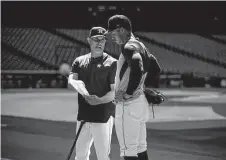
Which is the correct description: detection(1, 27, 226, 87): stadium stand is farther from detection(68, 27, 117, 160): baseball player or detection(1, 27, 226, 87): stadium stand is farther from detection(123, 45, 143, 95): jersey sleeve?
detection(123, 45, 143, 95): jersey sleeve

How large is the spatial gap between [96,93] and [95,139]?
0.50 metres

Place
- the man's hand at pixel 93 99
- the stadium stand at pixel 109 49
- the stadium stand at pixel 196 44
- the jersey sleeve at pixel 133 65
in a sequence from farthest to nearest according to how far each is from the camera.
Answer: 1. the stadium stand at pixel 196 44
2. the stadium stand at pixel 109 49
3. the man's hand at pixel 93 99
4. the jersey sleeve at pixel 133 65

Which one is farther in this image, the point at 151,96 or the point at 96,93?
the point at 96,93

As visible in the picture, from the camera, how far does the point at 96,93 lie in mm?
4832

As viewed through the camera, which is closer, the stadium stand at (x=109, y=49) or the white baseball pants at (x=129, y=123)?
the white baseball pants at (x=129, y=123)

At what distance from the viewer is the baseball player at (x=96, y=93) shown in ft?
15.6

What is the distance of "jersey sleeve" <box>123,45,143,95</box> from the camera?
4043 millimetres

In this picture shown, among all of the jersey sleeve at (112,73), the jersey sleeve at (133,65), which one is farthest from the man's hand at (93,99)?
the jersey sleeve at (133,65)

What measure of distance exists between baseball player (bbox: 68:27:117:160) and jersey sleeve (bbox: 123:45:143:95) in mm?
671

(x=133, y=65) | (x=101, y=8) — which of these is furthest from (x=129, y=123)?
(x=101, y=8)

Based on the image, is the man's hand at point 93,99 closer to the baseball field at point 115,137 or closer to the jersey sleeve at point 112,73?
the jersey sleeve at point 112,73

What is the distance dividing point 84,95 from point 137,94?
619mm

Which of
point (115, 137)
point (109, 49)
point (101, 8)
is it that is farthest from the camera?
point (109, 49)

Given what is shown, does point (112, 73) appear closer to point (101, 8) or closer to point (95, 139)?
point (95, 139)
